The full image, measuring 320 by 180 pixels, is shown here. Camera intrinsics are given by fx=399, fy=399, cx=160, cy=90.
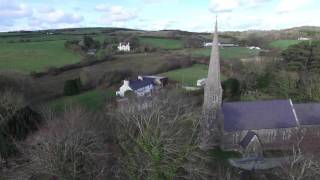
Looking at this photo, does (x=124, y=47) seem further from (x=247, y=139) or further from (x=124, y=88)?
(x=247, y=139)

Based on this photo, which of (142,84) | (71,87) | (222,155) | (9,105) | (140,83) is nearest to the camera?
(9,105)

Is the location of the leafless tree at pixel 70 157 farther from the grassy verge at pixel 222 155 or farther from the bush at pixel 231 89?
the bush at pixel 231 89

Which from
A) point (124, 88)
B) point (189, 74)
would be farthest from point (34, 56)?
point (189, 74)

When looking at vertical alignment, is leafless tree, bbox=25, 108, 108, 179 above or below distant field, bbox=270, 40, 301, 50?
below

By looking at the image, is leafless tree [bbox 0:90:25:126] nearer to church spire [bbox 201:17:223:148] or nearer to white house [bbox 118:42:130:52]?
Result: church spire [bbox 201:17:223:148]

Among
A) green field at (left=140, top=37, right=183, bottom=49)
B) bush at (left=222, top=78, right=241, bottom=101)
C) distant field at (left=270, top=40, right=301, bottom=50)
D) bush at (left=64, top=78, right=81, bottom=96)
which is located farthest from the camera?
distant field at (left=270, top=40, right=301, bottom=50)

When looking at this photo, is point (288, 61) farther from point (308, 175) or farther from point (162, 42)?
point (308, 175)

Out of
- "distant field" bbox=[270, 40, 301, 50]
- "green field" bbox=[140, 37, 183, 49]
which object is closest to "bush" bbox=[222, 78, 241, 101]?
"green field" bbox=[140, 37, 183, 49]
